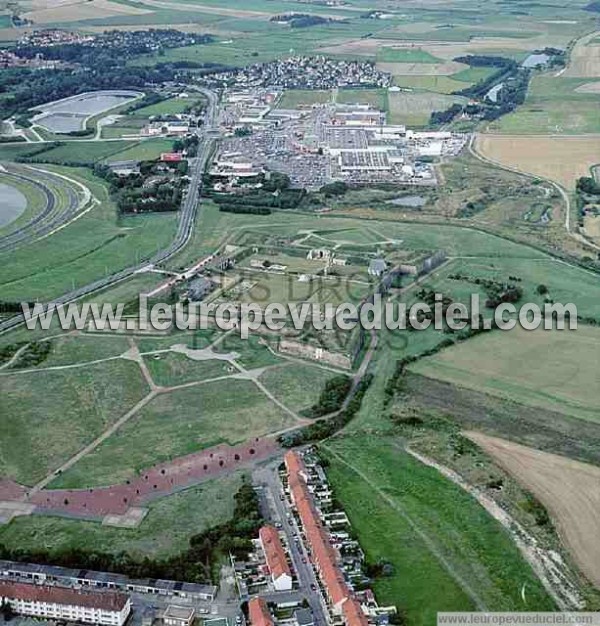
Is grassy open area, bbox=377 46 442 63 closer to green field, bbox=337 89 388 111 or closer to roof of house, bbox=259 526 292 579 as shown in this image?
green field, bbox=337 89 388 111

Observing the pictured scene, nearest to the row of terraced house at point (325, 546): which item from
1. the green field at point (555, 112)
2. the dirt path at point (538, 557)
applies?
the dirt path at point (538, 557)

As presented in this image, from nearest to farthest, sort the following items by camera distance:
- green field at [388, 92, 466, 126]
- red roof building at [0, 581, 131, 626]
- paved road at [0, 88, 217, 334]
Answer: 1. red roof building at [0, 581, 131, 626]
2. paved road at [0, 88, 217, 334]
3. green field at [388, 92, 466, 126]

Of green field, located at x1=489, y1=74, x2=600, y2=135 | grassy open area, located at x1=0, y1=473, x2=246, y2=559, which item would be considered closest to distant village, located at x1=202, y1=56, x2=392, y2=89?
green field, located at x1=489, y1=74, x2=600, y2=135

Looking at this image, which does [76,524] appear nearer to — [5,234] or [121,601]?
[121,601]

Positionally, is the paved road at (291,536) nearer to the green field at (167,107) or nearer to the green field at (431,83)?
the green field at (167,107)

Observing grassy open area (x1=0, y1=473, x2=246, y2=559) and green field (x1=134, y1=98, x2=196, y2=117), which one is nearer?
grassy open area (x1=0, y1=473, x2=246, y2=559)
